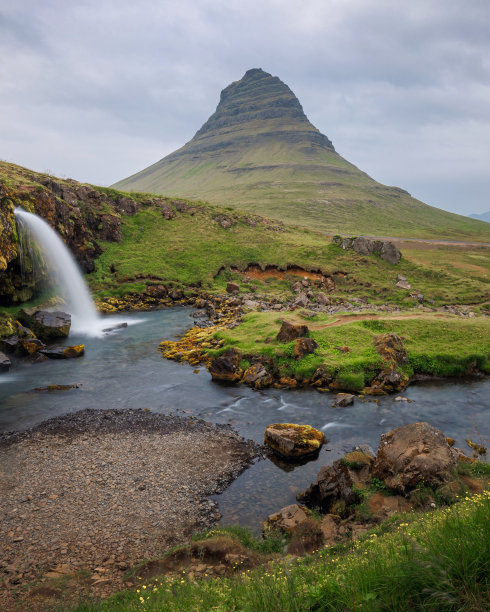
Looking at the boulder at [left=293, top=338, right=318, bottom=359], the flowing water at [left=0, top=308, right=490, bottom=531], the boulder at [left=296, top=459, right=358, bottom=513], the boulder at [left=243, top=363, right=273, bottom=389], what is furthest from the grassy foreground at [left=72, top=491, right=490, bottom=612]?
the boulder at [left=293, top=338, right=318, bottom=359]

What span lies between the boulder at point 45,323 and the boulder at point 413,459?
119ft

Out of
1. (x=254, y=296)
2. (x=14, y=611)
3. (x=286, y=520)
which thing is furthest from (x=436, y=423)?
(x=254, y=296)

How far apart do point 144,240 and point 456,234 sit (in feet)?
411

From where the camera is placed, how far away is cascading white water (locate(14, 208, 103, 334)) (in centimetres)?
4788

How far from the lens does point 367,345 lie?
32.6m

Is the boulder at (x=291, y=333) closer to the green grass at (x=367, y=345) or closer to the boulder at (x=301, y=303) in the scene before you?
the green grass at (x=367, y=345)

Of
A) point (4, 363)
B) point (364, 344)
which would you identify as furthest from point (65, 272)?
point (364, 344)

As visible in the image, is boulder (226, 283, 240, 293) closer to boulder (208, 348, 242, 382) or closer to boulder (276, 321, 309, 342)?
boulder (276, 321, 309, 342)

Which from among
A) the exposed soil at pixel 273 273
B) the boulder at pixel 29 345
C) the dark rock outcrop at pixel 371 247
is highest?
the dark rock outcrop at pixel 371 247

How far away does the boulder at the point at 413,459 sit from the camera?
1505 centimetres

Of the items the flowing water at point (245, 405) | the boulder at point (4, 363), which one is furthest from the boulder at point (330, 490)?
the boulder at point (4, 363)

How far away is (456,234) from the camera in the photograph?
148m

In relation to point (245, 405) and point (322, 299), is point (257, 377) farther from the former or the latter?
point (322, 299)

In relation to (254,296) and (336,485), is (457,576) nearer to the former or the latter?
(336,485)
